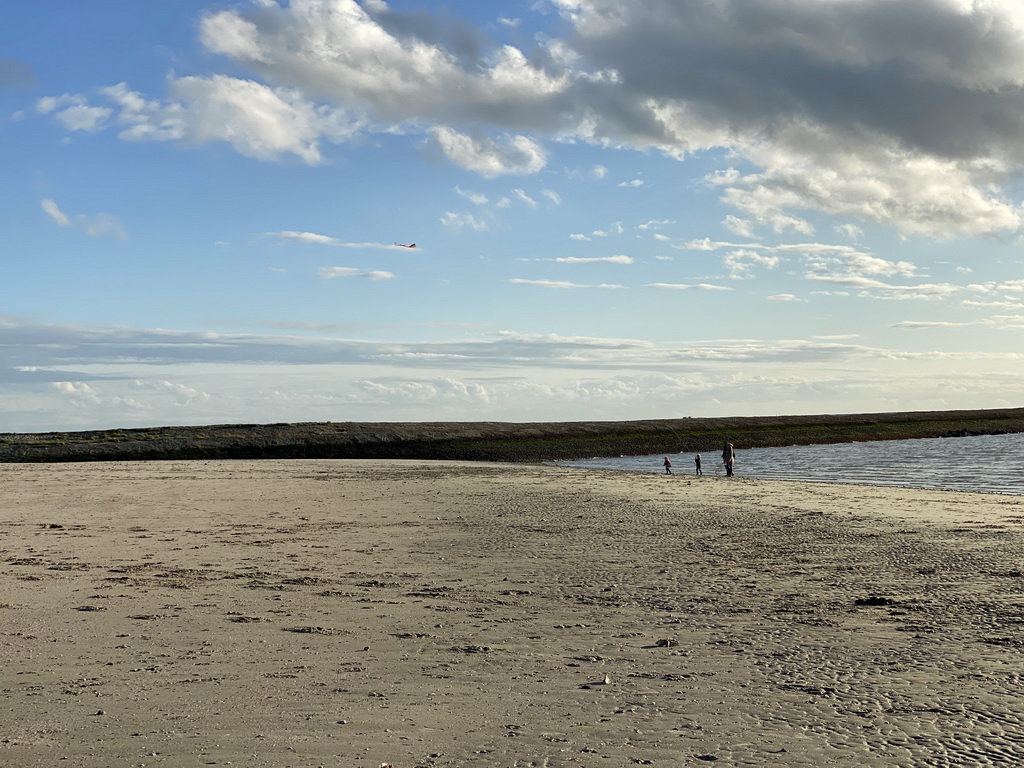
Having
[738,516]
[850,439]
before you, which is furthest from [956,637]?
[850,439]

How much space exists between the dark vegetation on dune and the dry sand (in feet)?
168

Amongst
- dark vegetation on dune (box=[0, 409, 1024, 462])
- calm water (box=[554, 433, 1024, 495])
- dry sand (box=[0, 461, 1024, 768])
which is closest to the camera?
dry sand (box=[0, 461, 1024, 768])

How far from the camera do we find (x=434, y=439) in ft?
252

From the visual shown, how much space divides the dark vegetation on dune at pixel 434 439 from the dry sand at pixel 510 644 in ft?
168

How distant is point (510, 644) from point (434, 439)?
67920 mm

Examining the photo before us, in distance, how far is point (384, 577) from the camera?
44.2ft

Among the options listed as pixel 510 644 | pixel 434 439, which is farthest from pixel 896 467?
pixel 510 644

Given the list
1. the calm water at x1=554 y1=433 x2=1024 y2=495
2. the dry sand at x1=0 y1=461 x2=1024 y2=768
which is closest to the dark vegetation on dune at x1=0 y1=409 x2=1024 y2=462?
the calm water at x1=554 y1=433 x2=1024 y2=495

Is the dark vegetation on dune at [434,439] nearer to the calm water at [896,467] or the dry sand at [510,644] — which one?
→ the calm water at [896,467]

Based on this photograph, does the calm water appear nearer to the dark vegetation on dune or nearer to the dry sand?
the dark vegetation on dune

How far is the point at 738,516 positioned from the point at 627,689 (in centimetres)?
1566

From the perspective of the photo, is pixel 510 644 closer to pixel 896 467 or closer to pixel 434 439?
pixel 896 467

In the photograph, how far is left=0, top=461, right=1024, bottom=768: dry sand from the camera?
6.50 m

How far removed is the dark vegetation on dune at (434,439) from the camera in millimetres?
69500
